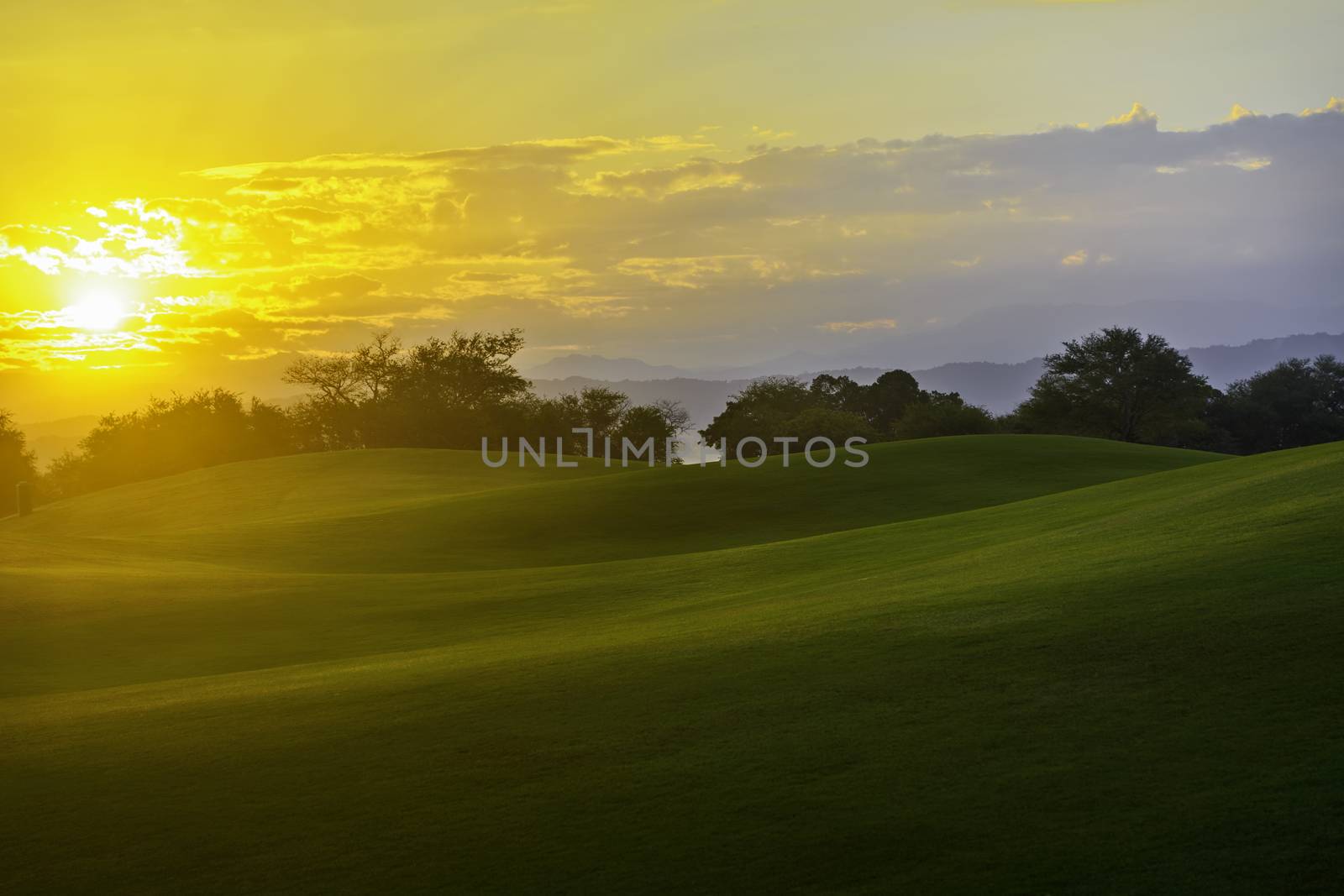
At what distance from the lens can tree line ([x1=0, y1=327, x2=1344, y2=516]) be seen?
9256 cm

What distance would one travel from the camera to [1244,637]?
29.9ft

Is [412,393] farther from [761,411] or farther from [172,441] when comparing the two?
[761,411]

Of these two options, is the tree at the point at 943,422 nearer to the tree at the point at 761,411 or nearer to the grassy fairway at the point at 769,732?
the tree at the point at 761,411

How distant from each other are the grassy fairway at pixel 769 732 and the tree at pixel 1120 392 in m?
76.8

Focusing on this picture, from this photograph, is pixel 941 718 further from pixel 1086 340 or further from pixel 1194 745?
pixel 1086 340

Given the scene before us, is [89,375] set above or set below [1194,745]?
above

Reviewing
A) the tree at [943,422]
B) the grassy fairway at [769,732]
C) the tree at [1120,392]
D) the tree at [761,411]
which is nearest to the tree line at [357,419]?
the tree at [761,411]

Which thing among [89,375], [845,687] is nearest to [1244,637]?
[845,687]

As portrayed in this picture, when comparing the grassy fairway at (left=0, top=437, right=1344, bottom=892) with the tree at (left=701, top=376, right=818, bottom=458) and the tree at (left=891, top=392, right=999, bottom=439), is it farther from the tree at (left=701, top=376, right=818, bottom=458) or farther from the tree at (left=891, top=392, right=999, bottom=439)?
the tree at (left=701, top=376, right=818, bottom=458)

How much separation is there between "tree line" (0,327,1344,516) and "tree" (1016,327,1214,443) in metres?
0.12

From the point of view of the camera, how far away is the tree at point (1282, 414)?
99.4 metres

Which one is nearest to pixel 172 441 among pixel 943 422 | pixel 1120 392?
pixel 943 422

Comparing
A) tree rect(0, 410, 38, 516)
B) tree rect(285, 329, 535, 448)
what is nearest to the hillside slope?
tree rect(285, 329, 535, 448)

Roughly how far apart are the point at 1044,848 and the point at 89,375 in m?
130
